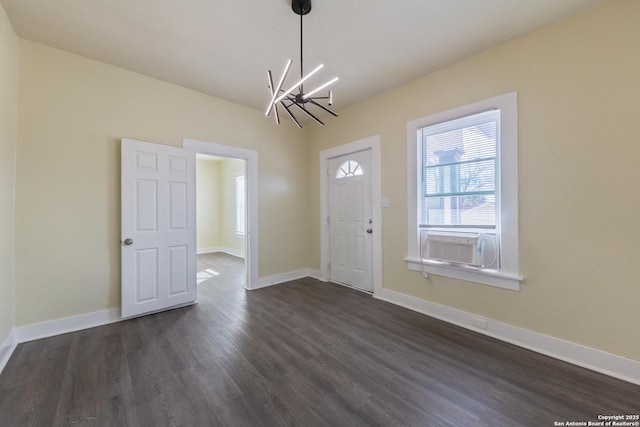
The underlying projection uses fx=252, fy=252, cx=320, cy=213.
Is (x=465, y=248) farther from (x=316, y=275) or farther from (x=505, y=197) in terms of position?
(x=316, y=275)

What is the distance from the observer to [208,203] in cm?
755

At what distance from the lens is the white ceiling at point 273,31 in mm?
2006

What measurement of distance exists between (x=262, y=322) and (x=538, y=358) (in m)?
2.57

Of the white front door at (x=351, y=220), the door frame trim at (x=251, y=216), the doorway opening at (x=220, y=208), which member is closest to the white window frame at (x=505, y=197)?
the white front door at (x=351, y=220)

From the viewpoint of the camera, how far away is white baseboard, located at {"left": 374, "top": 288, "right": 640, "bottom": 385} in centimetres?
188

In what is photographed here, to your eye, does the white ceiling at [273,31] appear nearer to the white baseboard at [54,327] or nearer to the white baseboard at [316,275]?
the white baseboard at [54,327]

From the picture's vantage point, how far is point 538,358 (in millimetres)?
2117

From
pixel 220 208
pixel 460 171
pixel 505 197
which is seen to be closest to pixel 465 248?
pixel 505 197

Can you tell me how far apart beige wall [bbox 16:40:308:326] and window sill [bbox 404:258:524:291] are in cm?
341

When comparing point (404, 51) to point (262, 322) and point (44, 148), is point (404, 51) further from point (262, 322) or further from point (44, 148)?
point (44, 148)

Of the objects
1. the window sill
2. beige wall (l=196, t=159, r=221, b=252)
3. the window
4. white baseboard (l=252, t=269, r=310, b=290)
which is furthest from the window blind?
beige wall (l=196, t=159, r=221, b=252)

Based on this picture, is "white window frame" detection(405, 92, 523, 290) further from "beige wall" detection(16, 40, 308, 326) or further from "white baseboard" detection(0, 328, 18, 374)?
"white baseboard" detection(0, 328, 18, 374)

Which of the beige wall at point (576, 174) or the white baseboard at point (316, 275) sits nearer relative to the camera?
the beige wall at point (576, 174)

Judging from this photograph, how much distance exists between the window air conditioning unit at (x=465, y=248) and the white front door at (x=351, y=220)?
1.05m
